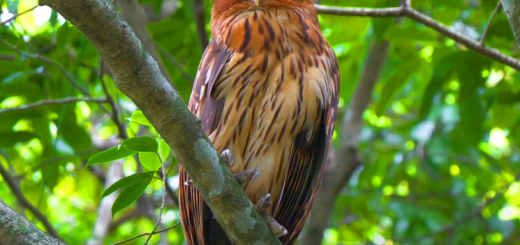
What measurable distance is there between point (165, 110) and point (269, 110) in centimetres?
94

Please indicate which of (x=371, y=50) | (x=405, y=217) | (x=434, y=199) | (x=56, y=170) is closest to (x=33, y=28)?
(x=56, y=170)

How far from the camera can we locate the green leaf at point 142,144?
2.22m

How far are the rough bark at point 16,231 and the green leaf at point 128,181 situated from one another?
1.53 ft

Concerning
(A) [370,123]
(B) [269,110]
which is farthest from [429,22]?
(A) [370,123]

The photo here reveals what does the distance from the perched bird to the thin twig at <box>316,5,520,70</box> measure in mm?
321

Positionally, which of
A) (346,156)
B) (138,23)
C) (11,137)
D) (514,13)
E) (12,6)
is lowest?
(346,156)

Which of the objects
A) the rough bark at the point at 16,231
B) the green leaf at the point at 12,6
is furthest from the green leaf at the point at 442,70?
the rough bark at the point at 16,231

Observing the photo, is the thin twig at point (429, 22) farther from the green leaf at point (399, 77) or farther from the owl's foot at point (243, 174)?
the owl's foot at point (243, 174)

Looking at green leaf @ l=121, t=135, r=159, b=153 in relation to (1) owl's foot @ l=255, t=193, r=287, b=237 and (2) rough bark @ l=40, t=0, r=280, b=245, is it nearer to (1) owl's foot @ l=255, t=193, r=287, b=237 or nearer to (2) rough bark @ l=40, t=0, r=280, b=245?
(2) rough bark @ l=40, t=0, r=280, b=245

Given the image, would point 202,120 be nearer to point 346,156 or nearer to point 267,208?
point 267,208

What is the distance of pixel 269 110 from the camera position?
9.11 ft

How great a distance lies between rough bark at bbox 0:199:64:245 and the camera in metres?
1.85

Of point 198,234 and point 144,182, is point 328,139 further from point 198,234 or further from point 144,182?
point 144,182

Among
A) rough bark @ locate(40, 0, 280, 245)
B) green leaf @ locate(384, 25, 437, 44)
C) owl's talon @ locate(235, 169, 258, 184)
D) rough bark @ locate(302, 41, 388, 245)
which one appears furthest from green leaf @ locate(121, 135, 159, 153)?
rough bark @ locate(302, 41, 388, 245)
